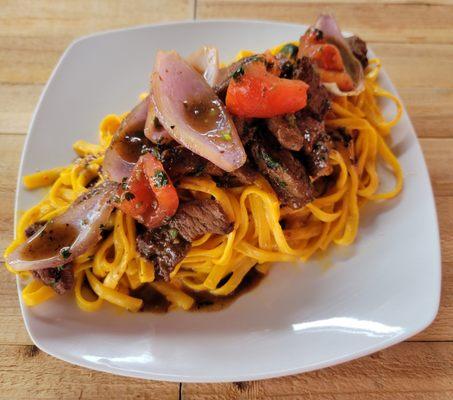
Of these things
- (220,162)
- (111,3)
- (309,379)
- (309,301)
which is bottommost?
(309,379)

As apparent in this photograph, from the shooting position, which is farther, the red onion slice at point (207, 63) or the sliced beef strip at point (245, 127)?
the red onion slice at point (207, 63)

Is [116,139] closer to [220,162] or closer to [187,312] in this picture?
[220,162]

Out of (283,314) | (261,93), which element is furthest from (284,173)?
(283,314)

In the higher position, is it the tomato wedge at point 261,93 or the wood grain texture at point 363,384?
the tomato wedge at point 261,93

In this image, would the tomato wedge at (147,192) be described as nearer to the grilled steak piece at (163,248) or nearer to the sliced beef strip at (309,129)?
the grilled steak piece at (163,248)

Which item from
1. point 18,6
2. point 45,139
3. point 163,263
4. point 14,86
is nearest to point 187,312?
point 163,263

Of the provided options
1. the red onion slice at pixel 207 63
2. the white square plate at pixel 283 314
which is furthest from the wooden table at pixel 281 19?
the red onion slice at pixel 207 63
